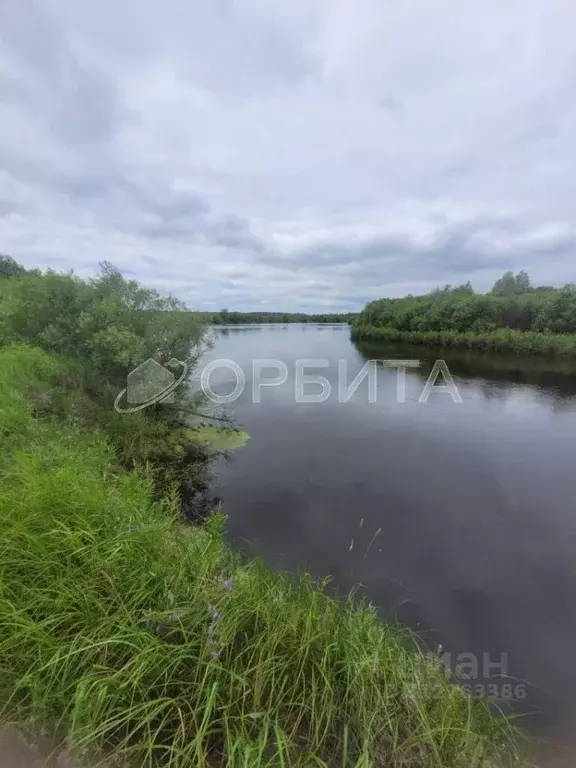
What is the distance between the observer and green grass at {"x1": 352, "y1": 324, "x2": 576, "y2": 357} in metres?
30.0

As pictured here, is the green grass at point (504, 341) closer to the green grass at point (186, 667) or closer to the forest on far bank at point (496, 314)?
the forest on far bank at point (496, 314)

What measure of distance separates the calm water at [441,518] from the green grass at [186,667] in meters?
1.68

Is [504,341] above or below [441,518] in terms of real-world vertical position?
above

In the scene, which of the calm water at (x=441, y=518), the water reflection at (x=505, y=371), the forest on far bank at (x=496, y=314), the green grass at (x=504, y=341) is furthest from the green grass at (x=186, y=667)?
the forest on far bank at (x=496, y=314)

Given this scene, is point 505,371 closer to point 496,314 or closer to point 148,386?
point 496,314

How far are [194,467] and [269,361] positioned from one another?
19610 mm

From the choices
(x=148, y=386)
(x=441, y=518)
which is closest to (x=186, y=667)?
(x=441, y=518)

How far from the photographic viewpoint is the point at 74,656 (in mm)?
1998

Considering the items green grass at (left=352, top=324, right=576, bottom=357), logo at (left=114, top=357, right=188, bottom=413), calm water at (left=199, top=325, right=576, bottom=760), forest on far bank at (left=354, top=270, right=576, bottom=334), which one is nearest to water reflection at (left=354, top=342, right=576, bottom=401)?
green grass at (left=352, top=324, right=576, bottom=357)

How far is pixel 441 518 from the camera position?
6.95m

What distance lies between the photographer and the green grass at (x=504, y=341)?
3002 centimetres

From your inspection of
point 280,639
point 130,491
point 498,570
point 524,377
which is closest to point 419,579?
point 498,570

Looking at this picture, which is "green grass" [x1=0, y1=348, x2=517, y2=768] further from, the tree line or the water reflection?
the tree line

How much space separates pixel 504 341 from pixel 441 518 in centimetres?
3174
